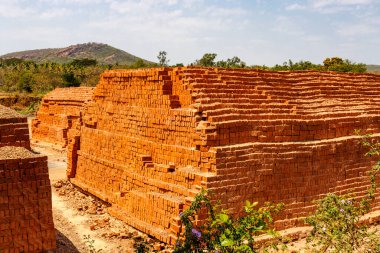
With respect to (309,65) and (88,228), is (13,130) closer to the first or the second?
(88,228)

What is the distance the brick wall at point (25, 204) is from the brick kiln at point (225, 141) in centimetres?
204

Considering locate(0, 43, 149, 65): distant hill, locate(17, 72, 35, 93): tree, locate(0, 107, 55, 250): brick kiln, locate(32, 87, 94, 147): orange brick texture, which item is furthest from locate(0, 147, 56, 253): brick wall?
locate(0, 43, 149, 65): distant hill

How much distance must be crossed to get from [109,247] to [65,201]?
11.3 feet

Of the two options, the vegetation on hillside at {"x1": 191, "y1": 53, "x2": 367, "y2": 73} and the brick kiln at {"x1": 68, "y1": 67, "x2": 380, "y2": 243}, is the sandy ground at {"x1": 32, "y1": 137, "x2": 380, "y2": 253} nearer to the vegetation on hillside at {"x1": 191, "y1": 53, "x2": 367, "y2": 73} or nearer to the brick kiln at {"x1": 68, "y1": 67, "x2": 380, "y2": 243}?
the brick kiln at {"x1": 68, "y1": 67, "x2": 380, "y2": 243}

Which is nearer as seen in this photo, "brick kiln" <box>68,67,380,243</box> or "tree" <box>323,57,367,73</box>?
"brick kiln" <box>68,67,380,243</box>

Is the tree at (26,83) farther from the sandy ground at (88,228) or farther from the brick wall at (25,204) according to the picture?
the brick wall at (25,204)

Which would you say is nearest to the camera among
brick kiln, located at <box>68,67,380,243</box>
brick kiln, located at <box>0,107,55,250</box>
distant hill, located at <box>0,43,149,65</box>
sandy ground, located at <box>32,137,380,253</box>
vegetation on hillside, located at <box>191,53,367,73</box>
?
brick kiln, located at <box>0,107,55,250</box>

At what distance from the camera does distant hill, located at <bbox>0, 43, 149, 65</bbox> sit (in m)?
123

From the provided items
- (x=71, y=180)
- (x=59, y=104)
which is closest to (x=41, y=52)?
(x=59, y=104)

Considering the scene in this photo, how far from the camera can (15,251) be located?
5.98 m

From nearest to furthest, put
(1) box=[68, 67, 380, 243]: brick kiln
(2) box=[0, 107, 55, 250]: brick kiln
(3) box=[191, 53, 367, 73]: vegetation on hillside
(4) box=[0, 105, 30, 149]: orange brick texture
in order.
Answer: (2) box=[0, 107, 55, 250]: brick kiln, (4) box=[0, 105, 30, 149]: orange brick texture, (1) box=[68, 67, 380, 243]: brick kiln, (3) box=[191, 53, 367, 73]: vegetation on hillside

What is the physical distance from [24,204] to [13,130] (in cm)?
162

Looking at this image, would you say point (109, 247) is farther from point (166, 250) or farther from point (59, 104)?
point (59, 104)

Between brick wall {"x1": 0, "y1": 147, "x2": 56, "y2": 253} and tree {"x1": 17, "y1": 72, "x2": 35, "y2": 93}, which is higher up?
tree {"x1": 17, "y1": 72, "x2": 35, "y2": 93}
